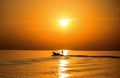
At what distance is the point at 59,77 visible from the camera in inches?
1300

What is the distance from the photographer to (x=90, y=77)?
32.8 m

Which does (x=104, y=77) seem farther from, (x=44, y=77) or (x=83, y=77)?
(x=44, y=77)

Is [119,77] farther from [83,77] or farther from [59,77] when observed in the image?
[59,77]

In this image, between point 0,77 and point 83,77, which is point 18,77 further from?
point 83,77

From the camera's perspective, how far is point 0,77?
31.2 meters

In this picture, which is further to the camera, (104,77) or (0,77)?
(104,77)

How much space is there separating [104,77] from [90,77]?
1942mm

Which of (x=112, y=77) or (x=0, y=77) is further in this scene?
(x=112, y=77)

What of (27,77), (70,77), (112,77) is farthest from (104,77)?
(27,77)

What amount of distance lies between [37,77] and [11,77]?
3293mm

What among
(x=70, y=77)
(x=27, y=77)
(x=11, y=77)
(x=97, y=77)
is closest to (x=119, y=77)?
(x=97, y=77)

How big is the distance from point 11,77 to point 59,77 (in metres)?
6.16

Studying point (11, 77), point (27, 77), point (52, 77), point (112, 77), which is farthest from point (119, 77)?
point (11, 77)

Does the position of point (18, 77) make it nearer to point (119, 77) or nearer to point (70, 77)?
point (70, 77)
